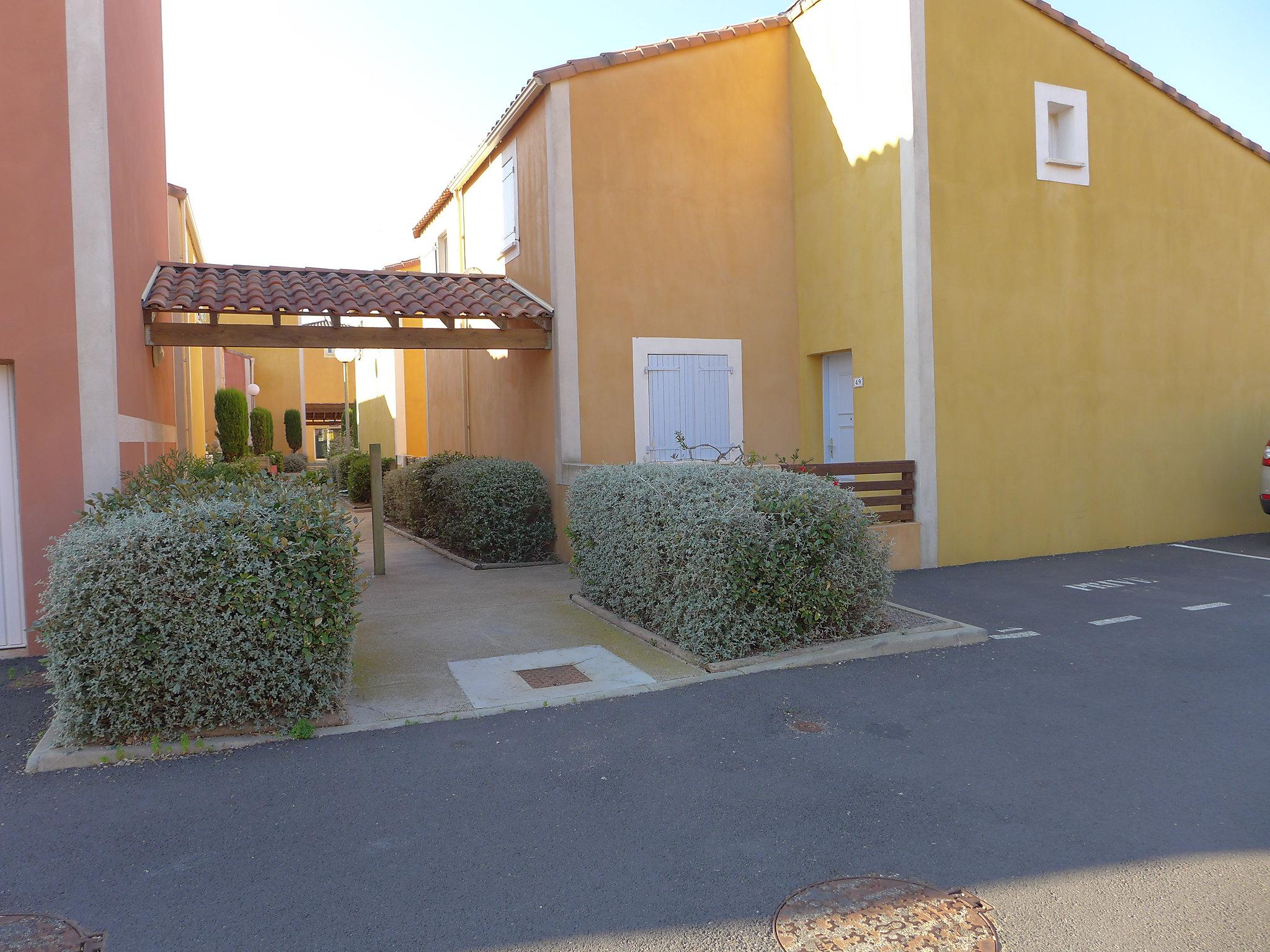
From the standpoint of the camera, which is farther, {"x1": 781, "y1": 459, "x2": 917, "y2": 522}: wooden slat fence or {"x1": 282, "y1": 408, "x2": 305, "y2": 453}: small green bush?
{"x1": 282, "y1": 408, "x2": 305, "y2": 453}: small green bush

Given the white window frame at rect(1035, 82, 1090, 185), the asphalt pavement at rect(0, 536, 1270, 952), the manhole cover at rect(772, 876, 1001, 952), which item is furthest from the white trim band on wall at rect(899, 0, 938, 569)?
the manhole cover at rect(772, 876, 1001, 952)

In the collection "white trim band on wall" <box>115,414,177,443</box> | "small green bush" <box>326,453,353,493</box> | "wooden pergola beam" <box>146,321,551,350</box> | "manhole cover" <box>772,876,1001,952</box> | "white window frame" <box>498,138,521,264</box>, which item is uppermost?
"white window frame" <box>498,138,521,264</box>

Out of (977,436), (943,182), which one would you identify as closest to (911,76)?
(943,182)

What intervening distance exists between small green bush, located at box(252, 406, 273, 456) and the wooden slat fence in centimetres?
2734

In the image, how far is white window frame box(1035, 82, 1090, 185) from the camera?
10.9 meters

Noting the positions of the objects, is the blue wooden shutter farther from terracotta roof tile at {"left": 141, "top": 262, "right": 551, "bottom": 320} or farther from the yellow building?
terracotta roof tile at {"left": 141, "top": 262, "right": 551, "bottom": 320}

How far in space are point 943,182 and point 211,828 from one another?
9.59 meters

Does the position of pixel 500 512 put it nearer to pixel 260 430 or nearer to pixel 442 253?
pixel 442 253

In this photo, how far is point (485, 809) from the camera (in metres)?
3.98

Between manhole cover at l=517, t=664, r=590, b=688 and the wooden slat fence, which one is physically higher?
the wooden slat fence

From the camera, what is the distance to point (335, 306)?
9.89 meters

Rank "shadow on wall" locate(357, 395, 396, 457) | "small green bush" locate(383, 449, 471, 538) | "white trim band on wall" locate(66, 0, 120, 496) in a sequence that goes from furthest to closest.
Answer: "shadow on wall" locate(357, 395, 396, 457), "small green bush" locate(383, 449, 471, 538), "white trim band on wall" locate(66, 0, 120, 496)

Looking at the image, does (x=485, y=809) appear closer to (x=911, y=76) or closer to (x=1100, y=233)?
(x=911, y=76)

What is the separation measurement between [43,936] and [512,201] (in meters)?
11.2
